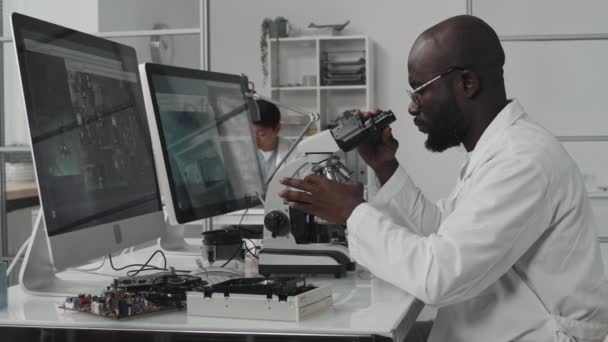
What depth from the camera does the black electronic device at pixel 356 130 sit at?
1.63 m

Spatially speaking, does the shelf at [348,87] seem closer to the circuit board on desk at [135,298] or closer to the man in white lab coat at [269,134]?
the man in white lab coat at [269,134]

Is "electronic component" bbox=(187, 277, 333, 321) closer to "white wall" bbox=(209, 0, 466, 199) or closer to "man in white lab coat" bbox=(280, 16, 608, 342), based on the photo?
"man in white lab coat" bbox=(280, 16, 608, 342)

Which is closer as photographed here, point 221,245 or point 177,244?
point 221,245

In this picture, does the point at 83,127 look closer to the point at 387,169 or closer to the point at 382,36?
the point at 387,169

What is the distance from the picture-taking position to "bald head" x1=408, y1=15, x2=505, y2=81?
142 centimetres

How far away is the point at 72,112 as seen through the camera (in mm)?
1514

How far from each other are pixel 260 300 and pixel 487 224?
15.4 inches

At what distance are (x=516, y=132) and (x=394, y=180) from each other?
530mm

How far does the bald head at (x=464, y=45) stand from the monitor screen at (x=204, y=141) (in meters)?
0.69

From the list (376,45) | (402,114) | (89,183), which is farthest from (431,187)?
(89,183)

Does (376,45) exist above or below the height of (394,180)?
above

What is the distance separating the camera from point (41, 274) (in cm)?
157

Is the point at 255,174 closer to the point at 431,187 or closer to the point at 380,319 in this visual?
the point at 380,319

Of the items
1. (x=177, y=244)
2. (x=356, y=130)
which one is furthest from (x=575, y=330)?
(x=177, y=244)
